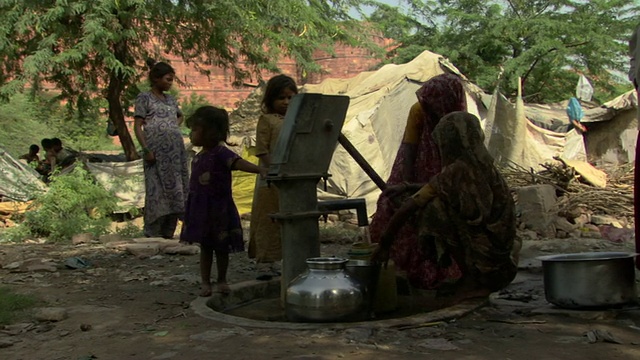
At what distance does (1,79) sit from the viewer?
37.4ft

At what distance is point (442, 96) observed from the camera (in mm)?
3488

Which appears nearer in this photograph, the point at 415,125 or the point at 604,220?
the point at 415,125

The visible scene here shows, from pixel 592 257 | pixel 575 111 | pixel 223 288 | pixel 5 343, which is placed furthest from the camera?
pixel 575 111

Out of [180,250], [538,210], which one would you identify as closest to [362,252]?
[180,250]

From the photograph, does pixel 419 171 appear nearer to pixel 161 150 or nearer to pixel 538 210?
pixel 161 150

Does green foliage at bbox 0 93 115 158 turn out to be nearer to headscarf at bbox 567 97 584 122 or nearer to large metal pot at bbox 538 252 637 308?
headscarf at bbox 567 97 584 122

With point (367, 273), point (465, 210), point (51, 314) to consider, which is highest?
point (465, 210)

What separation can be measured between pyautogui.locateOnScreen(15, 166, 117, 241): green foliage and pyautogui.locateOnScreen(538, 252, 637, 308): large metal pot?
5447 mm

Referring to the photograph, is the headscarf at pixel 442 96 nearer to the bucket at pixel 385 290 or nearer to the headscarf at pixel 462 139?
the headscarf at pixel 462 139

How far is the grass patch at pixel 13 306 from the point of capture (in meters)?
3.09

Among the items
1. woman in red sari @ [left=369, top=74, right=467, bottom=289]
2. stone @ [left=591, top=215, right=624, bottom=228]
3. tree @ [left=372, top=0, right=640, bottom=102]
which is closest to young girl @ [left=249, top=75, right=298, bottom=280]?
woman in red sari @ [left=369, top=74, right=467, bottom=289]

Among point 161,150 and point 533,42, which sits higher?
point 533,42

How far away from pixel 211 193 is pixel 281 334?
3.64 ft

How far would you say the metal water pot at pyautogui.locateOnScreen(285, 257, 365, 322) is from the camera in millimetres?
2912
